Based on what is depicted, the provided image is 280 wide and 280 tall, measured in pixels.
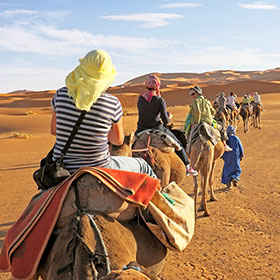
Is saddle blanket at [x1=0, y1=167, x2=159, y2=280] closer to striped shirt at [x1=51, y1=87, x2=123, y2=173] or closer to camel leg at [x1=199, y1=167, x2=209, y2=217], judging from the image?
striped shirt at [x1=51, y1=87, x2=123, y2=173]

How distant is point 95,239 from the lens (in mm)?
2488

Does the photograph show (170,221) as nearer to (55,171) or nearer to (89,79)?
(55,171)

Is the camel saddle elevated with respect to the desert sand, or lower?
elevated

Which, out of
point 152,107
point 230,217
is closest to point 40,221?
point 152,107

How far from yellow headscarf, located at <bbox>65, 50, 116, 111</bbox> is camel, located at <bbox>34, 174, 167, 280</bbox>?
1.90 feet

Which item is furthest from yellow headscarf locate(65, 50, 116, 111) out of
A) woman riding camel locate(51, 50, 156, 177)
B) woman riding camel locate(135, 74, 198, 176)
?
woman riding camel locate(135, 74, 198, 176)

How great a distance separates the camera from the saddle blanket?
2656 millimetres

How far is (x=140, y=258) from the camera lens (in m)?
2.89

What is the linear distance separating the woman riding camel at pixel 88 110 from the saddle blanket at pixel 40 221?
265 millimetres

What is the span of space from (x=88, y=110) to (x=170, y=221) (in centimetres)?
112

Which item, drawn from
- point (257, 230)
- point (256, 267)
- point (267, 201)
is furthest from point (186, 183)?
point (256, 267)

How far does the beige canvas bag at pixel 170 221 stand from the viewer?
3.01 metres

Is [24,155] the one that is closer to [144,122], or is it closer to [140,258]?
[144,122]

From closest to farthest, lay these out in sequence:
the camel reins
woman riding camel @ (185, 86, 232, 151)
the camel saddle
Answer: the camel reins < the camel saddle < woman riding camel @ (185, 86, 232, 151)
